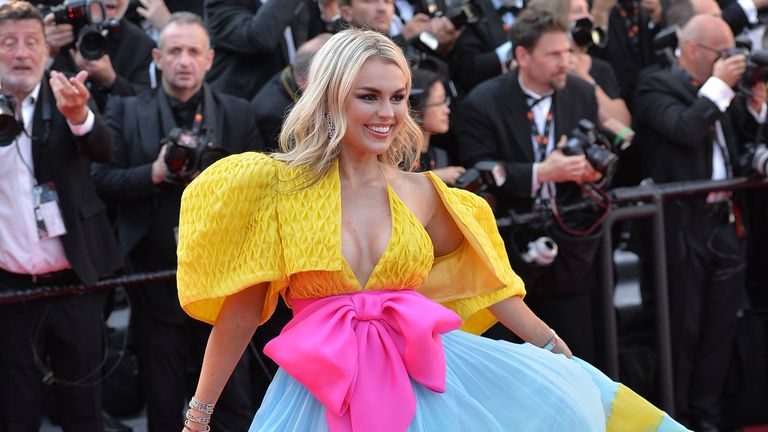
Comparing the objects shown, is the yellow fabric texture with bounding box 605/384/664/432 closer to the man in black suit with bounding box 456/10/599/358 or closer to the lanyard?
the man in black suit with bounding box 456/10/599/358

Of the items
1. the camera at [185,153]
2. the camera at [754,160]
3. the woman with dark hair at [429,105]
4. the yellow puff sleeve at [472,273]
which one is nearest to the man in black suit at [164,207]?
the camera at [185,153]

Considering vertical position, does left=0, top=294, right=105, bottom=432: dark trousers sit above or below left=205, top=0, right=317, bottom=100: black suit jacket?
below

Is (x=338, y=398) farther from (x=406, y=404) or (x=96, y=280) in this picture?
(x=96, y=280)

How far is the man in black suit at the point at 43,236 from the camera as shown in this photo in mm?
5184

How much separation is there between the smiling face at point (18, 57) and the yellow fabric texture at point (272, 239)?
1.92 m

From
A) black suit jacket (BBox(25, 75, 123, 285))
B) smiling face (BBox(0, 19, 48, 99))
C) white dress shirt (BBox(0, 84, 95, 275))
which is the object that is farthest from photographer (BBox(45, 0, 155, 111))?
white dress shirt (BBox(0, 84, 95, 275))

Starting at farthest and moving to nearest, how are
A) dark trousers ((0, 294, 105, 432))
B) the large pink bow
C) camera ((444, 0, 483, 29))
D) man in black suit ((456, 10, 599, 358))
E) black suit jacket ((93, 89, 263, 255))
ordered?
camera ((444, 0, 483, 29))
man in black suit ((456, 10, 599, 358))
black suit jacket ((93, 89, 263, 255))
dark trousers ((0, 294, 105, 432))
the large pink bow

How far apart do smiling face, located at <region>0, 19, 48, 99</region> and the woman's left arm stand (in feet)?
7.87

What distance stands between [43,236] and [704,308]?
11.2ft

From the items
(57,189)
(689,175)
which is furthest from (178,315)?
(689,175)

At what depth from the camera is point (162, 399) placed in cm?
562

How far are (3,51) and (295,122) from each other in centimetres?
207

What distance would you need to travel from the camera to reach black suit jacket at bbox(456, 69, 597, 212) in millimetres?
6094

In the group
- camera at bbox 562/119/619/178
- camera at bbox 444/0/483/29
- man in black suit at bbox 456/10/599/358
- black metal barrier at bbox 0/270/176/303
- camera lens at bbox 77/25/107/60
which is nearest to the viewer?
black metal barrier at bbox 0/270/176/303
